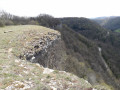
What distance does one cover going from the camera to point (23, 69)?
5273 millimetres

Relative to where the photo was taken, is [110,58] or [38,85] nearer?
[38,85]

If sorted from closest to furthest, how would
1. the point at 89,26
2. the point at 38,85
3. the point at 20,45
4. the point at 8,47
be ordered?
the point at 38,85 < the point at 8,47 < the point at 20,45 < the point at 89,26

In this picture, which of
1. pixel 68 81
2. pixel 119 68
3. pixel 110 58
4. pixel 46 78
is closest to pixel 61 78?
pixel 68 81

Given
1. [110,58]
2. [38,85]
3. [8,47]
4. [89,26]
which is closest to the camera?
[38,85]

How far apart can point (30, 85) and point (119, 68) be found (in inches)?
2534

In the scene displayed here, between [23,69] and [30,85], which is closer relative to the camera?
[30,85]

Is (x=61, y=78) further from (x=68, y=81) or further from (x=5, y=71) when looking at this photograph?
(x=5, y=71)

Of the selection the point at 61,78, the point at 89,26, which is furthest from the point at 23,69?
the point at 89,26

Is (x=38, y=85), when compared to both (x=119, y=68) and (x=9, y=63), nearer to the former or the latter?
(x=9, y=63)

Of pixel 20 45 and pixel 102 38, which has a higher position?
pixel 20 45

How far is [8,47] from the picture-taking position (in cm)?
809

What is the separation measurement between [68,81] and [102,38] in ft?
338

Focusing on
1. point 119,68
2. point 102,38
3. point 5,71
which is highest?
point 5,71

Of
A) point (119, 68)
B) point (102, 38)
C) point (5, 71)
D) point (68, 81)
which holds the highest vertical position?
point (5, 71)
